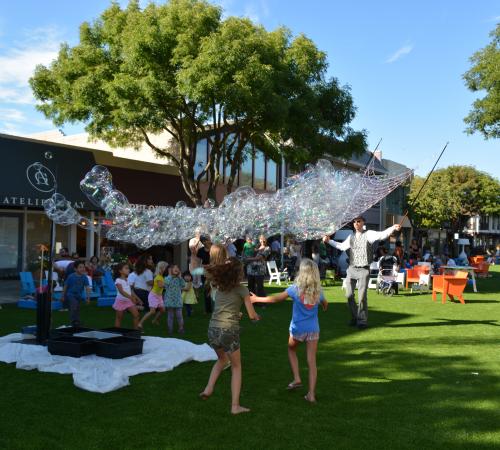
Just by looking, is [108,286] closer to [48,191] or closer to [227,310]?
[48,191]

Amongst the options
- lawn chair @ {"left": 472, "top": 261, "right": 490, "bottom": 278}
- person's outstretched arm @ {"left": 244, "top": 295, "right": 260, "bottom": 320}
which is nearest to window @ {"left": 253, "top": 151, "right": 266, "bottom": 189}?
lawn chair @ {"left": 472, "top": 261, "right": 490, "bottom": 278}

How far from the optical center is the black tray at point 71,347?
25.1 feet

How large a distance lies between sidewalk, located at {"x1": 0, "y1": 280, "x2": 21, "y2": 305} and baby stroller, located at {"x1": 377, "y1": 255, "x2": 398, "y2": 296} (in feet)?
36.3

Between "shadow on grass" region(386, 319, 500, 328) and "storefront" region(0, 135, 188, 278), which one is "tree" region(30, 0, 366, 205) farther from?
"shadow on grass" region(386, 319, 500, 328)

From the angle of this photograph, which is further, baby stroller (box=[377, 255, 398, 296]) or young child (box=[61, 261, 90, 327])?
baby stroller (box=[377, 255, 398, 296])

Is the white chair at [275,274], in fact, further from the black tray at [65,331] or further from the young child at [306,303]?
the young child at [306,303]

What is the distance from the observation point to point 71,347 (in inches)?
302

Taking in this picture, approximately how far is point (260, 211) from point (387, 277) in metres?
7.77

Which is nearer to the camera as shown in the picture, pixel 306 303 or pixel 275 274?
pixel 306 303

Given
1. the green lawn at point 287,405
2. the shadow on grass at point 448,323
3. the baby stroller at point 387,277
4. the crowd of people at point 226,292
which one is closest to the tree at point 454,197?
the baby stroller at point 387,277

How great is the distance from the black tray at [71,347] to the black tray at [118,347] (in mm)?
108

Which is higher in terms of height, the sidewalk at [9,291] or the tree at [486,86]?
the tree at [486,86]

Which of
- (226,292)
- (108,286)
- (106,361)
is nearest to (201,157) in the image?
(108,286)

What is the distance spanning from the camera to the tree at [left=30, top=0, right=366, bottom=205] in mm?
17469
